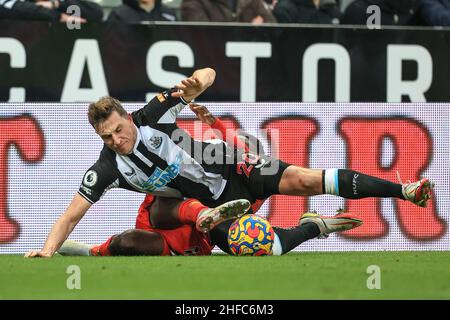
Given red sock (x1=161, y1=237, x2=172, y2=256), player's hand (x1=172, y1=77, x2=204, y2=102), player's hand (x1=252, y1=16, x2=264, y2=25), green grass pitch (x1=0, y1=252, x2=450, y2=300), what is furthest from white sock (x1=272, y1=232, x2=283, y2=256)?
player's hand (x1=252, y1=16, x2=264, y2=25)

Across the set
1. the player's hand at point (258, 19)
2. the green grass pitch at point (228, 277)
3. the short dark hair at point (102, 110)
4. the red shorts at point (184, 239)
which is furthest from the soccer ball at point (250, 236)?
the player's hand at point (258, 19)

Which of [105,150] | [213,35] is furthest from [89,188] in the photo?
[213,35]

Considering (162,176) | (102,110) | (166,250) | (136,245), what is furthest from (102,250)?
(102,110)

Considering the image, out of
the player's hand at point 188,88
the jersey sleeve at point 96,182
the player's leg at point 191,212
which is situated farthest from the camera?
the jersey sleeve at point 96,182

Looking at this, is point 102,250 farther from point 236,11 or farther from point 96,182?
point 236,11

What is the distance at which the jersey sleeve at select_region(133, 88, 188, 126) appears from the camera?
8352 mm

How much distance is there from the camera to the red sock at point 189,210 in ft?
26.7

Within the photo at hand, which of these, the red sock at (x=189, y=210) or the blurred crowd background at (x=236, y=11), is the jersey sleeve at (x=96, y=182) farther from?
the blurred crowd background at (x=236, y=11)

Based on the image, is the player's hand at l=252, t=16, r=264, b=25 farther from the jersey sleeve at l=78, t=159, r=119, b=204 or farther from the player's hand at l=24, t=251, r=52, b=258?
the player's hand at l=24, t=251, r=52, b=258

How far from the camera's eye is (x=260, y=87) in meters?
10.2

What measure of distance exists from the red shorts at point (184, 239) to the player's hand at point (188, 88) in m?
0.97

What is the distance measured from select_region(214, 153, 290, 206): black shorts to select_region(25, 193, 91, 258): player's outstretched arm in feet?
3.53

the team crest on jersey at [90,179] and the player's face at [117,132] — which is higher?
the player's face at [117,132]

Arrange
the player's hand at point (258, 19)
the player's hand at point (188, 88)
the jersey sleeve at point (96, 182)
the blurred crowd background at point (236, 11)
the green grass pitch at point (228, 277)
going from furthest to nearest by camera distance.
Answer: the player's hand at point (258, 19), the blurred crowd background at point (236, 11), the jersey sleeve at point (96, 182), the player's hand at point (188, 88), the green grass pitch at point (228, 277)
